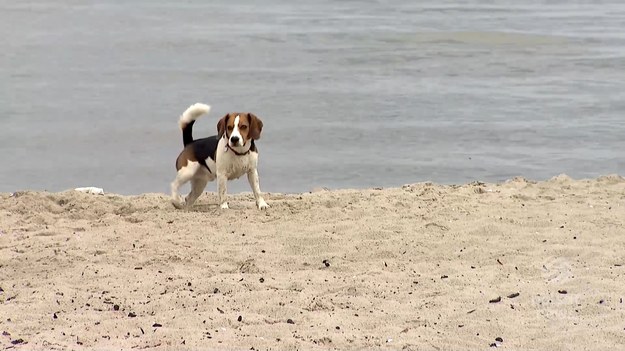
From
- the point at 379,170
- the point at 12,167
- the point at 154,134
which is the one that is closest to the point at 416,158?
the point at 379,170

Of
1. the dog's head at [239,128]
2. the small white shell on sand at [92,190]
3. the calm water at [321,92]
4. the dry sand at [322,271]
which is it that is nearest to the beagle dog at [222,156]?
the dog's head at [239,128]

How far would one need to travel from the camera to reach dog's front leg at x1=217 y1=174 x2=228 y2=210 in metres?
8.25

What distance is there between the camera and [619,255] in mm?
6793

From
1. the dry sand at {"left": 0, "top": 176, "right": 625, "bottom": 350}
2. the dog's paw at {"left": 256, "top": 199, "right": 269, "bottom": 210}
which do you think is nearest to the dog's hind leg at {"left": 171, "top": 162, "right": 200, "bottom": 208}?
the dry sand at {"left": 0, "top": 176, "right": 625, "bottom": 350}

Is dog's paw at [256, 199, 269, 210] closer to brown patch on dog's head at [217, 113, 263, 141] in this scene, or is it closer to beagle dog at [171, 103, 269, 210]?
beagle dog at [171, 103, 269, 210]

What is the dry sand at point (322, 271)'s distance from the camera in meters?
5.34

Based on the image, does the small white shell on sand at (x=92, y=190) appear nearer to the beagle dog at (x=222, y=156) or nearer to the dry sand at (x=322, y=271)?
the dry sand at (x=322, y=271)

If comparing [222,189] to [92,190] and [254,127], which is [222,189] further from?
[92,190]

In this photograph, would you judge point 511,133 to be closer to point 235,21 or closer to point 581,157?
point 581,157

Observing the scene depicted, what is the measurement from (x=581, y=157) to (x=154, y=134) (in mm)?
4904

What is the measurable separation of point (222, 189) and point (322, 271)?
2.00 metres

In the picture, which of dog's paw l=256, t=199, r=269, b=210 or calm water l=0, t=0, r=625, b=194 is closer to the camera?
dog's paw l=256, t=199, r=269, b=210

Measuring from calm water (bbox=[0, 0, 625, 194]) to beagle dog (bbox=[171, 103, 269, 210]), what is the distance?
5.66ft

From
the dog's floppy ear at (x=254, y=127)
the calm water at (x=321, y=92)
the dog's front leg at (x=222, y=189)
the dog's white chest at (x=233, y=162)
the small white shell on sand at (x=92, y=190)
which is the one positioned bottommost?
the calm water at (x=321, y=92)
